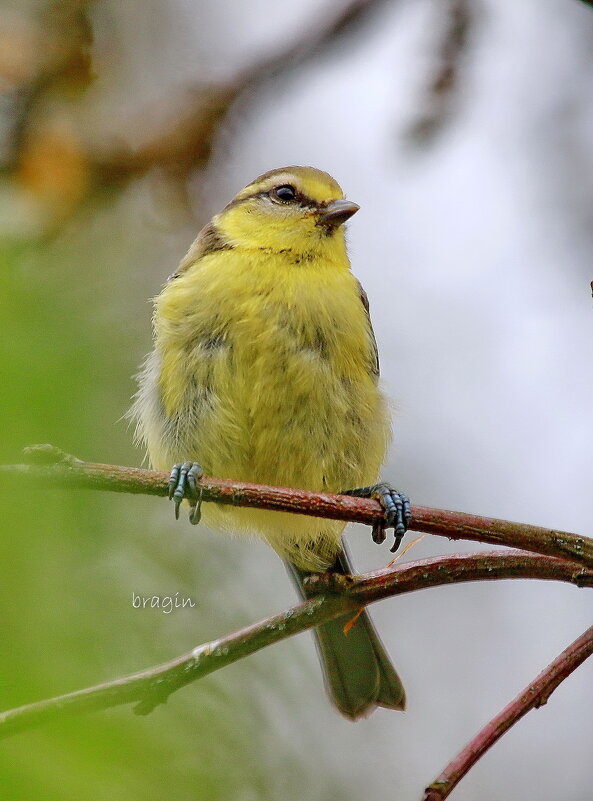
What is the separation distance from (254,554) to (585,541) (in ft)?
9.15

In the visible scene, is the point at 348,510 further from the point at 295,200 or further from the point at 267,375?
the point at 295,200

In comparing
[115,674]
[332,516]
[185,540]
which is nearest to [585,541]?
[332,516]

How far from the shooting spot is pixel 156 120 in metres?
2.71

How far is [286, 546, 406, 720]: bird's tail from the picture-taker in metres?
2.67

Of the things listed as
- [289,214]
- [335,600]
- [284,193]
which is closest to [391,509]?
[335,600]

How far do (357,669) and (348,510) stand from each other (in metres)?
1.35

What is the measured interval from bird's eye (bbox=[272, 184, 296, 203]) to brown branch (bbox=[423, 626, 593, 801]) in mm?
2116

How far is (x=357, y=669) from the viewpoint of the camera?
2.78 metres

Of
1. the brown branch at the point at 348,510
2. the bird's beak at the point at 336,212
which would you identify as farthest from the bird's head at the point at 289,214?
the brown branch at the point at 348,510

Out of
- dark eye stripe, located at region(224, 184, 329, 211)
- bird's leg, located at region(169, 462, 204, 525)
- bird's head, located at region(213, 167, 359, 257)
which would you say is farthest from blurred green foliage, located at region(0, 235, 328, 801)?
dark eye stripe, located at region(224, 184, 329, 211)

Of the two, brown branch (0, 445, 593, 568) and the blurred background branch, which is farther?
the blurred background branch

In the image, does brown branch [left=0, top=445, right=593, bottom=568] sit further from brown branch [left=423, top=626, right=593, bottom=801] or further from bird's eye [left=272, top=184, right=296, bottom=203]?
bird's eye [left=272, top=184, right=296, bottom=203]

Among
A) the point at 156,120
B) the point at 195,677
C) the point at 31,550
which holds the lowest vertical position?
the point at 31,550

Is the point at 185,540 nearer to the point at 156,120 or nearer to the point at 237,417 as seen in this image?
the point at 237,417
